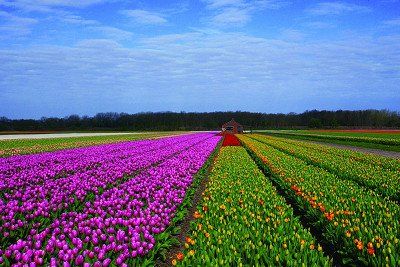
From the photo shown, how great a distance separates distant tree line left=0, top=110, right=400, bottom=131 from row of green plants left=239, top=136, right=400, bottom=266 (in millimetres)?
125840

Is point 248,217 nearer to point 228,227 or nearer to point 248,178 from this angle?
point 228,227

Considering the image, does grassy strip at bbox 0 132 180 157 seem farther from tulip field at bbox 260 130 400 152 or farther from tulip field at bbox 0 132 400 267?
tulip field at bbox 260 130 400 152

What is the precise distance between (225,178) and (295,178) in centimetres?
267

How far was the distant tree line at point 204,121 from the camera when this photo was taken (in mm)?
143625

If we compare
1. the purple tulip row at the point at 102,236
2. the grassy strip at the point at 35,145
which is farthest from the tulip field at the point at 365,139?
the purple tulip row at the point at 102,236

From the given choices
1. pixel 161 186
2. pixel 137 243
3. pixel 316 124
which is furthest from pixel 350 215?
pixel 316 124

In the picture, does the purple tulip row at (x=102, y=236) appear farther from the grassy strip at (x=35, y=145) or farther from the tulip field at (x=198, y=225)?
the grassy strip at (x=35, y=145)

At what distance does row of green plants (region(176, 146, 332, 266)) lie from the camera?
5.70 m

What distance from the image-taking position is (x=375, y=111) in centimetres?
17512

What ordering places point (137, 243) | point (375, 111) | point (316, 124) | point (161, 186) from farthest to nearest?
point (375, 111) < point (316, 124) < point (161, 186) < point (137, 243)

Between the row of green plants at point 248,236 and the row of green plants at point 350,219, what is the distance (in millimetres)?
558

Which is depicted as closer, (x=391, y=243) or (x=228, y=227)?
(x=391, y=243)

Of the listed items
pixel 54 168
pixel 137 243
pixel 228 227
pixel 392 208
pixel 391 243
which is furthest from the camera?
pixel 54 168

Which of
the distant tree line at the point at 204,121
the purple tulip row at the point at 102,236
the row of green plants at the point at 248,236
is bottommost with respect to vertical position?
the row of green plants at the point at 248,236
